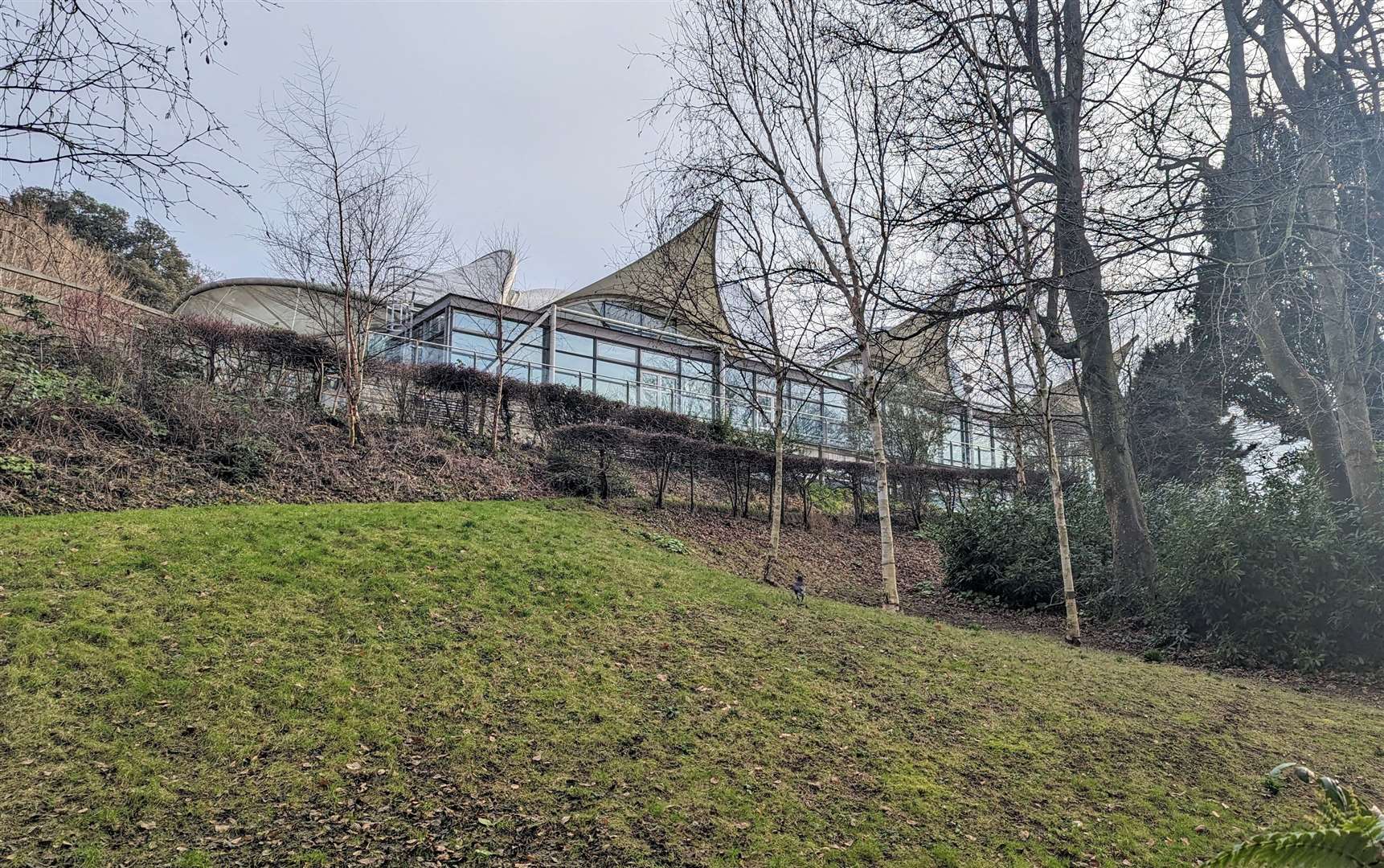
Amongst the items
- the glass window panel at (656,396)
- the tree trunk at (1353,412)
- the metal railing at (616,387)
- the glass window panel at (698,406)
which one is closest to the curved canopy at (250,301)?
the metal railing at (616,387)

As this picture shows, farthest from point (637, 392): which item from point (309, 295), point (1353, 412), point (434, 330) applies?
point (1353, 412)

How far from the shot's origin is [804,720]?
4578mm

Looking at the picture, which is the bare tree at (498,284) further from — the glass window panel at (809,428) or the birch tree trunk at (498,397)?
the glass window panel at (809,428)

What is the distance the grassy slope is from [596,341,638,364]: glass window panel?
1375cm

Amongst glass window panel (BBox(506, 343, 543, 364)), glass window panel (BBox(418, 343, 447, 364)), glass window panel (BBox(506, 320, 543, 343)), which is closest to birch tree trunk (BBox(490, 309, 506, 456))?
glass window panel (BBox(418, 343, 447, 364))

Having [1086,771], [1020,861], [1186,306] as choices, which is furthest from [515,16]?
[1086,771]

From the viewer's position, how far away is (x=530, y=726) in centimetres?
410

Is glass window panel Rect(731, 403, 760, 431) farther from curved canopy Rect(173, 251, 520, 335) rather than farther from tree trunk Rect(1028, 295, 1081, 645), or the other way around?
tree trunk Rect(1028, 295, 1081, 645)

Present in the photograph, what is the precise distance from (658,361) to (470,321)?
5835 mm

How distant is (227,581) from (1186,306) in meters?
6.84

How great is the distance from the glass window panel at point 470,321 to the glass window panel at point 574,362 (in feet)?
6.82

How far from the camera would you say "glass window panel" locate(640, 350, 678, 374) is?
68.8ft

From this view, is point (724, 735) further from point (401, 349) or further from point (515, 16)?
point (401, 349)

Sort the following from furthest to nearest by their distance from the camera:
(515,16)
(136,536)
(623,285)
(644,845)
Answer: (623,285), (136,536), (515,16), (644,845)
